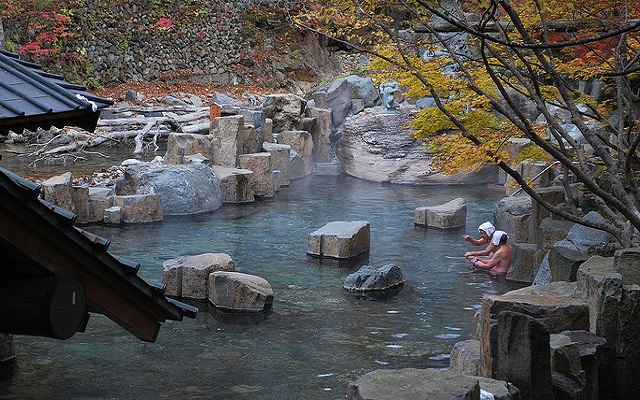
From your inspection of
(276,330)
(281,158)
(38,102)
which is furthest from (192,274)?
(281,158)

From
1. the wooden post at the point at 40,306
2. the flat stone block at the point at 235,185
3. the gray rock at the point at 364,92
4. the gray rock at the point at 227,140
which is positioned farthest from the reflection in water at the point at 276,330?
the gray rock at the point at 364,92

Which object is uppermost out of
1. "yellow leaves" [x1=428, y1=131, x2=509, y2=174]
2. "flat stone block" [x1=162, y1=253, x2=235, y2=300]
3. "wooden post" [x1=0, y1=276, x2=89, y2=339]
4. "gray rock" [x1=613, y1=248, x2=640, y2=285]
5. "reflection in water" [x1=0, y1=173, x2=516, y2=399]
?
"yellow leaves" [x1=428, y1=131, x2=509, y2=174]

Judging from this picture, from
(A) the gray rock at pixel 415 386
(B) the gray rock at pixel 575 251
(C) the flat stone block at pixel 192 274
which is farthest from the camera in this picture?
(C) the flat stone block at pixel 192 274

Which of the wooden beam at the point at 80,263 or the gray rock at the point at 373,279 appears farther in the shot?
the gray rock at the point at 373,279

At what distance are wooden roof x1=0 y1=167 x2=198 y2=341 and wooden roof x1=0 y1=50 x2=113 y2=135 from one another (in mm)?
224

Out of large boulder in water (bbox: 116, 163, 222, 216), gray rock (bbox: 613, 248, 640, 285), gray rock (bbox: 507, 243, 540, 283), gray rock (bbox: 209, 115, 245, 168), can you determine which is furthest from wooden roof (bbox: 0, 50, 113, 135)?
gray rock (bbox: 209, 115, 245, 168)

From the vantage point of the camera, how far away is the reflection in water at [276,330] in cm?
732

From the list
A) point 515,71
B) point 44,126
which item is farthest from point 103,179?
point 44,126

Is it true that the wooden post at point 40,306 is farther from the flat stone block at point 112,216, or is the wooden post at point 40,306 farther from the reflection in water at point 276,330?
the flat stone block at point 112,216

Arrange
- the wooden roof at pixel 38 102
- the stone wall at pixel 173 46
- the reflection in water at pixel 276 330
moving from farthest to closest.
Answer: the stone wall at pixel 173 46 < the reflection in water at pixel 276 330 < the wooden roof at pixel 38 102

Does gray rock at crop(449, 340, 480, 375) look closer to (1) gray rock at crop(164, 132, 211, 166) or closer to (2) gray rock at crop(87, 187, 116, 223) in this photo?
(2) gray rock at crop(87, 187, 116, 223)

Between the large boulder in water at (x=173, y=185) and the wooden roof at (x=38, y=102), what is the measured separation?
10.8 metres

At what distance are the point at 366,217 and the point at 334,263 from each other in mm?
3461

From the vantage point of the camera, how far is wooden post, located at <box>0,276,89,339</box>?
129 inches
